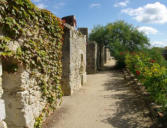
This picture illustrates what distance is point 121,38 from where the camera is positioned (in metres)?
15.2

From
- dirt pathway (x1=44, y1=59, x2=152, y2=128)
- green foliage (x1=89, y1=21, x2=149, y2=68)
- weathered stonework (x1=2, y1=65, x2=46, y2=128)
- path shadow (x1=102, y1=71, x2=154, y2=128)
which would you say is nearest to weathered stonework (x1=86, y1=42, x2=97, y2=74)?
green foliage (x1=89, y1=21, x2=149, y2=68)

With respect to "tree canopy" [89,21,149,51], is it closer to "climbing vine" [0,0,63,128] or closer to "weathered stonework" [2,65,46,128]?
"climbing vine" [0,0,63,128]

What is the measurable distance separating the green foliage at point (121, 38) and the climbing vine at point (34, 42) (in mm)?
11149

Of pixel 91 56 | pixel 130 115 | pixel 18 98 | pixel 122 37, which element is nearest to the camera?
pixel 18 98

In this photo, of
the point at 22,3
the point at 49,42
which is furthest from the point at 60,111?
the point at 22,3

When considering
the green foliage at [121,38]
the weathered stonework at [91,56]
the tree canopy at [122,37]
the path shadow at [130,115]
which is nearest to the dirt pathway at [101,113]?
the path shadow at [130,115]

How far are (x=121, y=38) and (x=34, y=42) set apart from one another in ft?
45.1

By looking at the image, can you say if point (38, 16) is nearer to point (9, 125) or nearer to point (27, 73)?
point (27, 73)

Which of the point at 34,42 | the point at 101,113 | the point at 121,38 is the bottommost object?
the point at 101,113

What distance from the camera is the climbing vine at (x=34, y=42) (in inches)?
88.1

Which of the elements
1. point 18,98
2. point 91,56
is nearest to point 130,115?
point 18,98

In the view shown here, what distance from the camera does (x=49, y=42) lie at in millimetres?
3701

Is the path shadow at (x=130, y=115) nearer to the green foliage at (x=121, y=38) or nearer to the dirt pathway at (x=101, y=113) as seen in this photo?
the dirt pathway at (x=101, y=113)

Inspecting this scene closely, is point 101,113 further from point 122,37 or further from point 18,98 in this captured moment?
point 122,37
